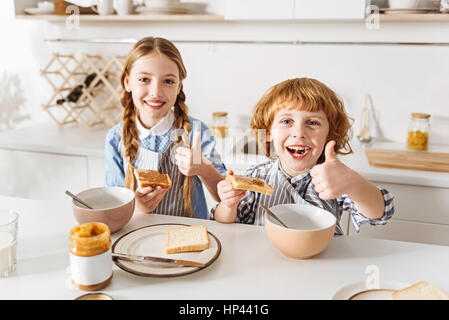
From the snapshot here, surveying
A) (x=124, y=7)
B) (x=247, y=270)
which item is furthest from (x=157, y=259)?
(x=124, y=7)

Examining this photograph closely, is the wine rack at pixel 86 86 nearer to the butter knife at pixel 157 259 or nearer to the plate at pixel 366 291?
the butter knife at pixel 157 259

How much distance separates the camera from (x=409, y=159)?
1668 mm

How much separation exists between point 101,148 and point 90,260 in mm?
1235

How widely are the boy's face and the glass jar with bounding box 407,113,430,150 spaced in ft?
3.21

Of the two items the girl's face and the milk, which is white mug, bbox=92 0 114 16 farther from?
the milk

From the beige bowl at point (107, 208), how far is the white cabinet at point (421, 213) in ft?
3.41

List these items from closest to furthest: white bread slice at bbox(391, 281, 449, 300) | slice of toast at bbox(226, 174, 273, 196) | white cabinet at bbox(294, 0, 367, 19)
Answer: white bread slice at bbox(391, 281, 449, 300)
slice of toast at bbox(226, 174, 273, 196)
white cabinet at bbox(294, 0, 367, 19)

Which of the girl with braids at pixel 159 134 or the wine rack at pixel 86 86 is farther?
the wine rack at pixel 86 86

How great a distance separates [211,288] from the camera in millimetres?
689

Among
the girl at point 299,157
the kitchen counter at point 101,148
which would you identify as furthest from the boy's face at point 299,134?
the kitchen counter at point 101,148

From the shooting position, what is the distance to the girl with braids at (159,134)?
118 centimetres

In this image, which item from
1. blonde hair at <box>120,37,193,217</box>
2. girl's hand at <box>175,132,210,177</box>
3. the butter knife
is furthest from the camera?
blonde hair at <box>120,37,193,217</box>

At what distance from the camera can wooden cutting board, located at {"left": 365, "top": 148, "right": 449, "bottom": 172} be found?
1582 mm

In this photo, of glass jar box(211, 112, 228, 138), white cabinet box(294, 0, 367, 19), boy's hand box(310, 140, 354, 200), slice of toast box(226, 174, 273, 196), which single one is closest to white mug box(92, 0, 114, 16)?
glass jar box(211, 112, 228, 138)
